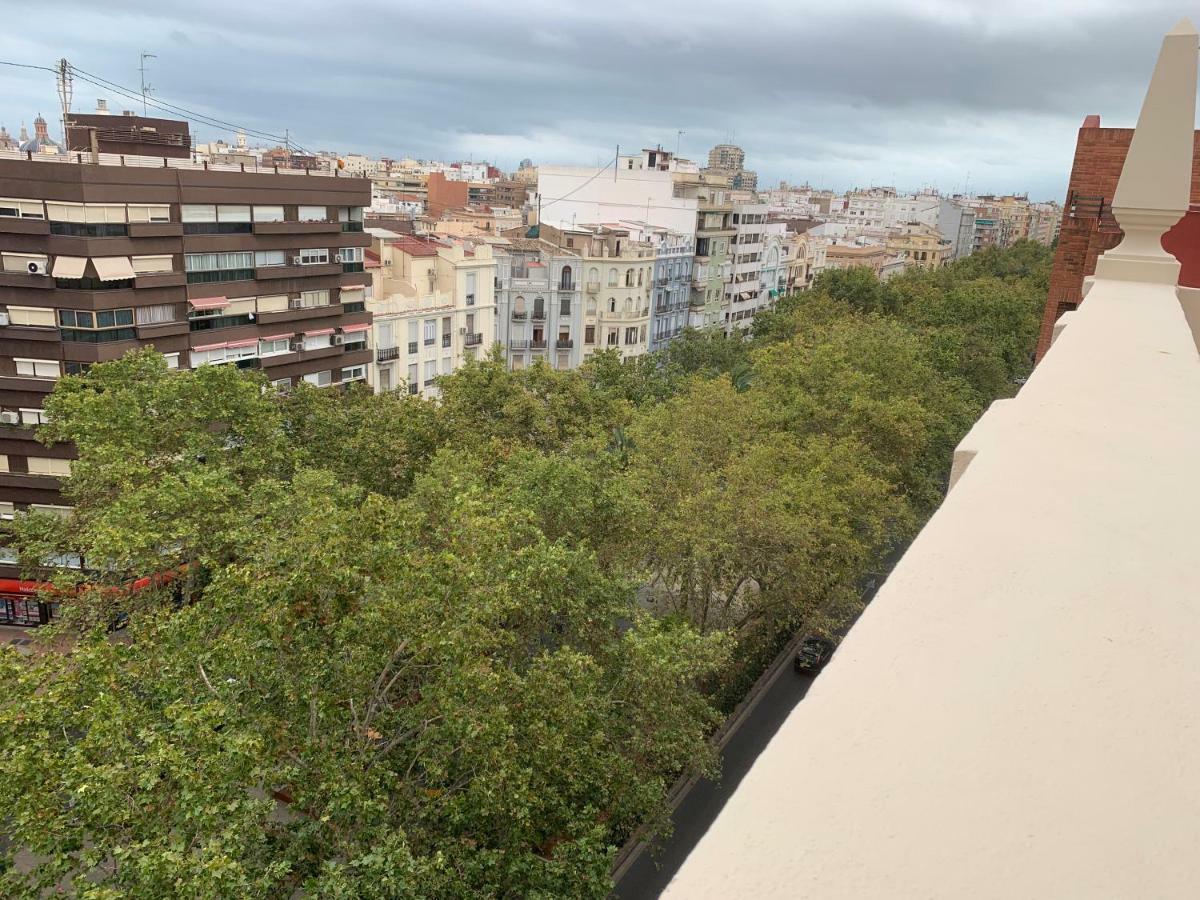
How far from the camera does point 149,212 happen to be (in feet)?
98.5

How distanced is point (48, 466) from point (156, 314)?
236 inches

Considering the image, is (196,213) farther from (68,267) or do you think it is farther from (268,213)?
(68,267)

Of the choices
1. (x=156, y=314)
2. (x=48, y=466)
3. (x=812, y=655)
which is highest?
(x=156, y=314)

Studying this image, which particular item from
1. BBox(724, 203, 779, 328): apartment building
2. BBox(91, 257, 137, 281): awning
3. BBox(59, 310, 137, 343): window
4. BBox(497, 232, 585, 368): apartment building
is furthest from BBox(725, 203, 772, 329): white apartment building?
BBox(59, 310, 137, 343): window

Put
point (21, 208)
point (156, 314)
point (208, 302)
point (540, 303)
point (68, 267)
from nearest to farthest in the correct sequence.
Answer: point (21, 208), point (68, 267), point (156, 314), point (208, 302), point (540, 303)

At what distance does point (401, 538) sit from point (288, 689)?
9.02ft

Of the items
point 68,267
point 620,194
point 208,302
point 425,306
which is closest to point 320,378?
point 208,302

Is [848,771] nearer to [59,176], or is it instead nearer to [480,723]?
[480,723]

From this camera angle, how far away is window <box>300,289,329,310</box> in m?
36.5

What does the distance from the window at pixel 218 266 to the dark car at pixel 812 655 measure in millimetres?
23424

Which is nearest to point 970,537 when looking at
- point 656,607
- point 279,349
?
point 656,607

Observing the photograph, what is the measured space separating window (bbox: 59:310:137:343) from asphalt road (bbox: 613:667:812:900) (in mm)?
22658

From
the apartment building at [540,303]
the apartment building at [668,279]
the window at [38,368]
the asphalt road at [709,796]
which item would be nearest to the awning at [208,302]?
the window at [38,368]

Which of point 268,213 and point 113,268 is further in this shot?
point 268,213
